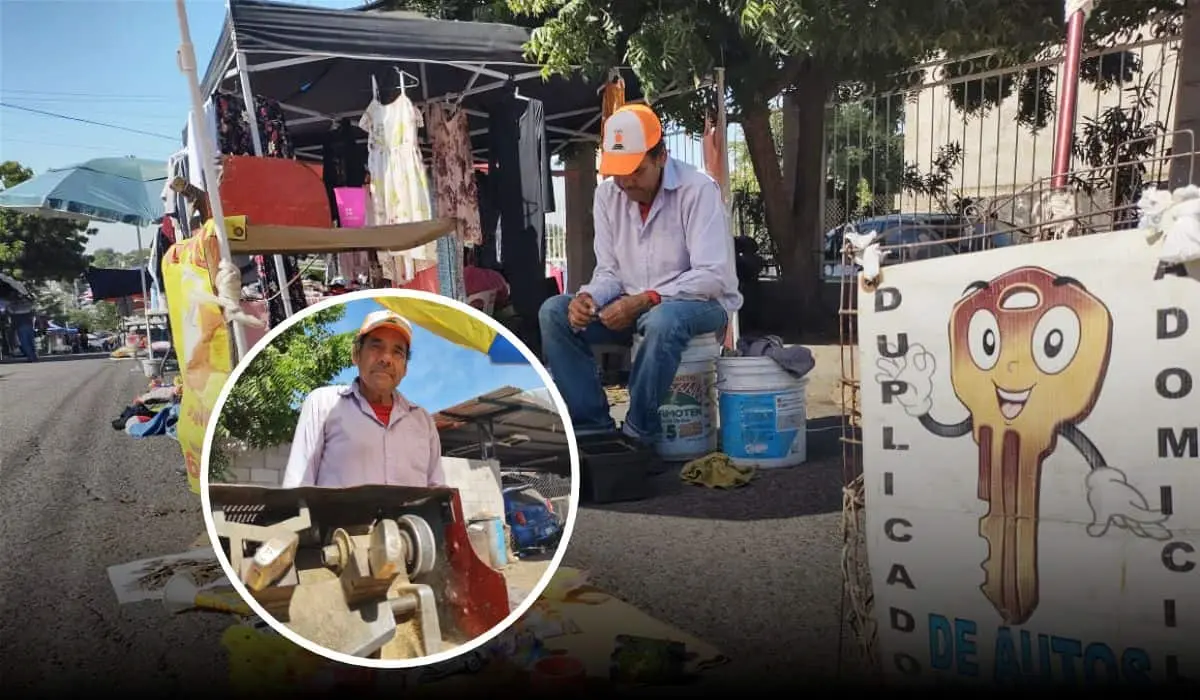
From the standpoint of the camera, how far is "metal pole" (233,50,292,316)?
4730mm

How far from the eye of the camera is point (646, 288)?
3.83m

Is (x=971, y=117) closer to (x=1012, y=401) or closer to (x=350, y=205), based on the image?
(x=350, y=205)

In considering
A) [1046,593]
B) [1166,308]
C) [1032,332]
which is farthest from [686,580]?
[1166,308]

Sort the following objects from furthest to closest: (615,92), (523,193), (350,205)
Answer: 1. (350,205)
2. (523,193)
3. (615,92)

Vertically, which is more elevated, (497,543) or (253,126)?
(253,126)

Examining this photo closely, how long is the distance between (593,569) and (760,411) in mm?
1328

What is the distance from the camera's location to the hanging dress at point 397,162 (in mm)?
5879

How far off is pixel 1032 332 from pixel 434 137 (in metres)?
6.11

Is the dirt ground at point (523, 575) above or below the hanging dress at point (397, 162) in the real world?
below

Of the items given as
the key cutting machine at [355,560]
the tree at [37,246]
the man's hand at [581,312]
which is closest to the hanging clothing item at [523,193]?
the man's hand at [581,312]

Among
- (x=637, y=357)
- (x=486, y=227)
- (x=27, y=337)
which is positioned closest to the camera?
(x=637, y=357)

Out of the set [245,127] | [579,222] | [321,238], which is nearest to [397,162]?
[245,127]

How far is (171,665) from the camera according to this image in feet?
7.04

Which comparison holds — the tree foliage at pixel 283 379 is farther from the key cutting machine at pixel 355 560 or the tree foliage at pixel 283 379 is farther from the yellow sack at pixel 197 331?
the yellow sack at pixel 197 331
